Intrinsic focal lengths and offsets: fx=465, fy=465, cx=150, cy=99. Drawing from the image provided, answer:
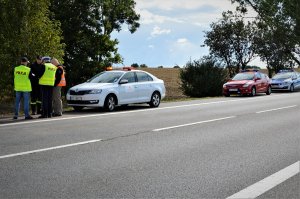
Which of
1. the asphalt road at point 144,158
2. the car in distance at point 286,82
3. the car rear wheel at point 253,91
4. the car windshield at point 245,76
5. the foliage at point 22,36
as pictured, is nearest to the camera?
the asphalt road at point 144,158

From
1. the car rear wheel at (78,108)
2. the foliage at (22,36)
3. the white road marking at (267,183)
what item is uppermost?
the foliage at (22,36)

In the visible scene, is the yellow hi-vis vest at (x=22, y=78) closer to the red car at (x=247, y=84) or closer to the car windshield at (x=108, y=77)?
the car windshield at (x=108, y=77)

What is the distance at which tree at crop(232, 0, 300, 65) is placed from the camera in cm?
5012

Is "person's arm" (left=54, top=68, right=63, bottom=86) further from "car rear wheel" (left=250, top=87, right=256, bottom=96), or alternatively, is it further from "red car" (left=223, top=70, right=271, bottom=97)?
"car rear wheel" (left=250, top=87, right=256, bottom=96)

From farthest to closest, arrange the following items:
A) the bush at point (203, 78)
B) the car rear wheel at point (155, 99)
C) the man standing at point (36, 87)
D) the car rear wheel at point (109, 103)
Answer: the bush at point (203, 78) → the car rear wheel at point (155, 99) → the car rear wheel at point (109, 103) → the man standing at point (36, 87)

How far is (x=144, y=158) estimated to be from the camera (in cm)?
767

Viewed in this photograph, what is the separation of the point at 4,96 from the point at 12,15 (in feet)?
14.2

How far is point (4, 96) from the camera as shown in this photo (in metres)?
24.8

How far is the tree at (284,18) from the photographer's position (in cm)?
5012

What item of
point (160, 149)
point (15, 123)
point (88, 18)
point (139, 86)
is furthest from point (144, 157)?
point (88, 18)

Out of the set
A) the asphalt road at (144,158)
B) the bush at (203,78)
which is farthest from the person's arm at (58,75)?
the bush at (203,78)

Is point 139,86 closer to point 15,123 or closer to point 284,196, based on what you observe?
point 15,123

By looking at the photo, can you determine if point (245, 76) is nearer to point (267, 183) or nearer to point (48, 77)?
point (48, 77)

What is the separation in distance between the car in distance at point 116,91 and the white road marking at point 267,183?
34.6 feet
